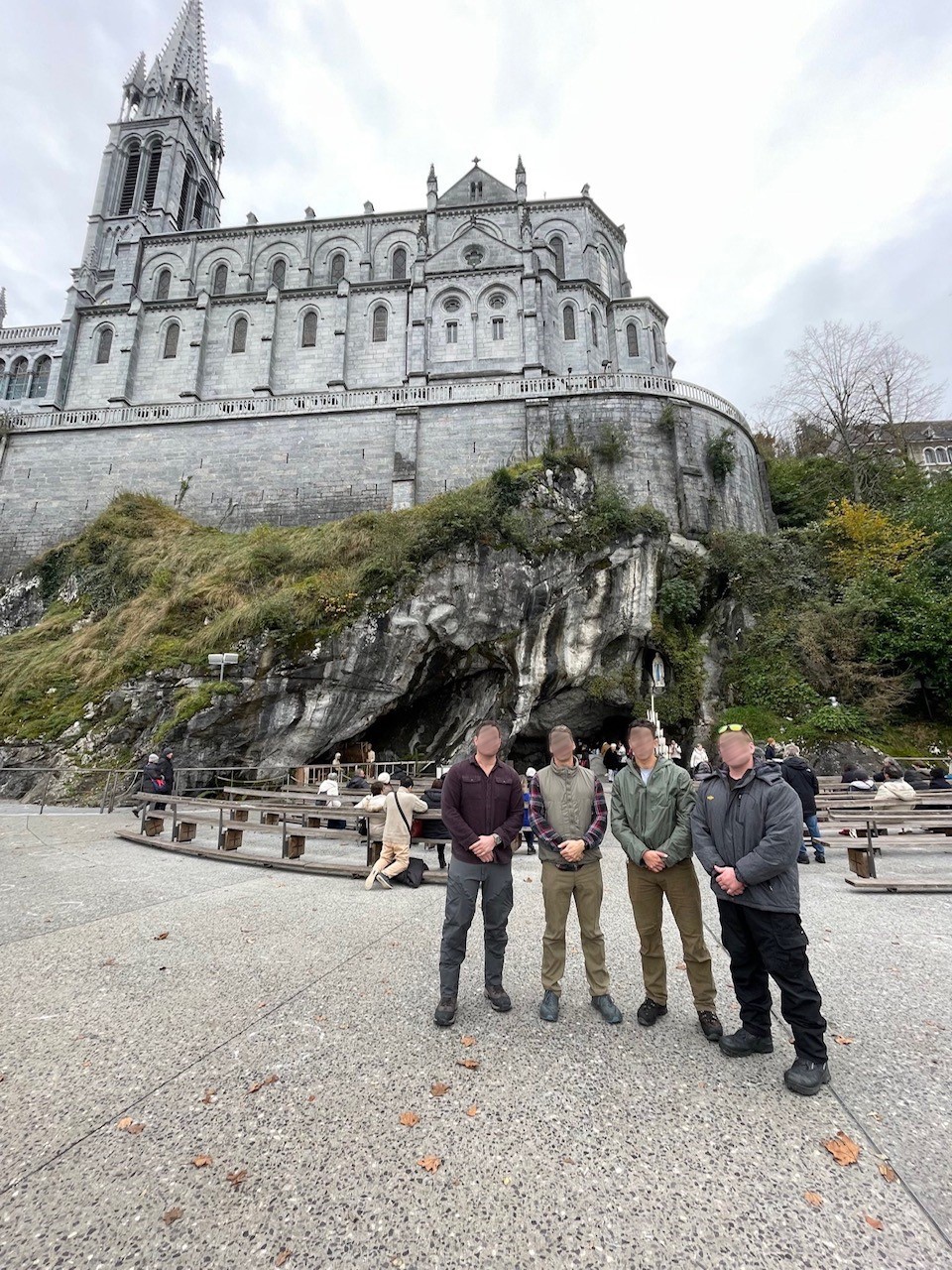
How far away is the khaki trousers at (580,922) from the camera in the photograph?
3480 millimetres

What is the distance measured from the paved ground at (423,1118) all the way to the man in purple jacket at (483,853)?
31cm

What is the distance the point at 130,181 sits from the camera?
42.7 metres

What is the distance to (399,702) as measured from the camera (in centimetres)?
1698

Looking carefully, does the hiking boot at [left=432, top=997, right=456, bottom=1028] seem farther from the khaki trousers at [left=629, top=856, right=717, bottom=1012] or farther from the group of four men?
the khaki trousers at [left=629, top=856, right=717, bottom=1012]

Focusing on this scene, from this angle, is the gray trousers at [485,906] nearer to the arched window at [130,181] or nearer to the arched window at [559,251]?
the arched window at [559,251]

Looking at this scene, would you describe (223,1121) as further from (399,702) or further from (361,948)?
(399,702)

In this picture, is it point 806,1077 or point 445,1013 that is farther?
point 445,1013

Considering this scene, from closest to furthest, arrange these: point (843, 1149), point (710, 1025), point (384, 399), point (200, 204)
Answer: point (843, 1149)
point (710, 1025)
point (384, 399)
point (200, 204)

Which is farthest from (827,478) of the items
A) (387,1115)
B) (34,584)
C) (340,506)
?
(34,584)

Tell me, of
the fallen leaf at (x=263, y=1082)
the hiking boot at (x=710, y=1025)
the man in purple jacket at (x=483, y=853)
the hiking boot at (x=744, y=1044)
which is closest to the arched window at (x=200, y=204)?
the man in purple jacket at (x=483, y=853)

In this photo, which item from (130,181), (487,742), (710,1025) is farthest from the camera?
(130,181)

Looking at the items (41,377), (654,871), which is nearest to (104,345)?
(41,377)

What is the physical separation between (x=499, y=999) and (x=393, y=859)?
3.45 metres

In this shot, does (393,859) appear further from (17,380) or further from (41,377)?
(17,380)
